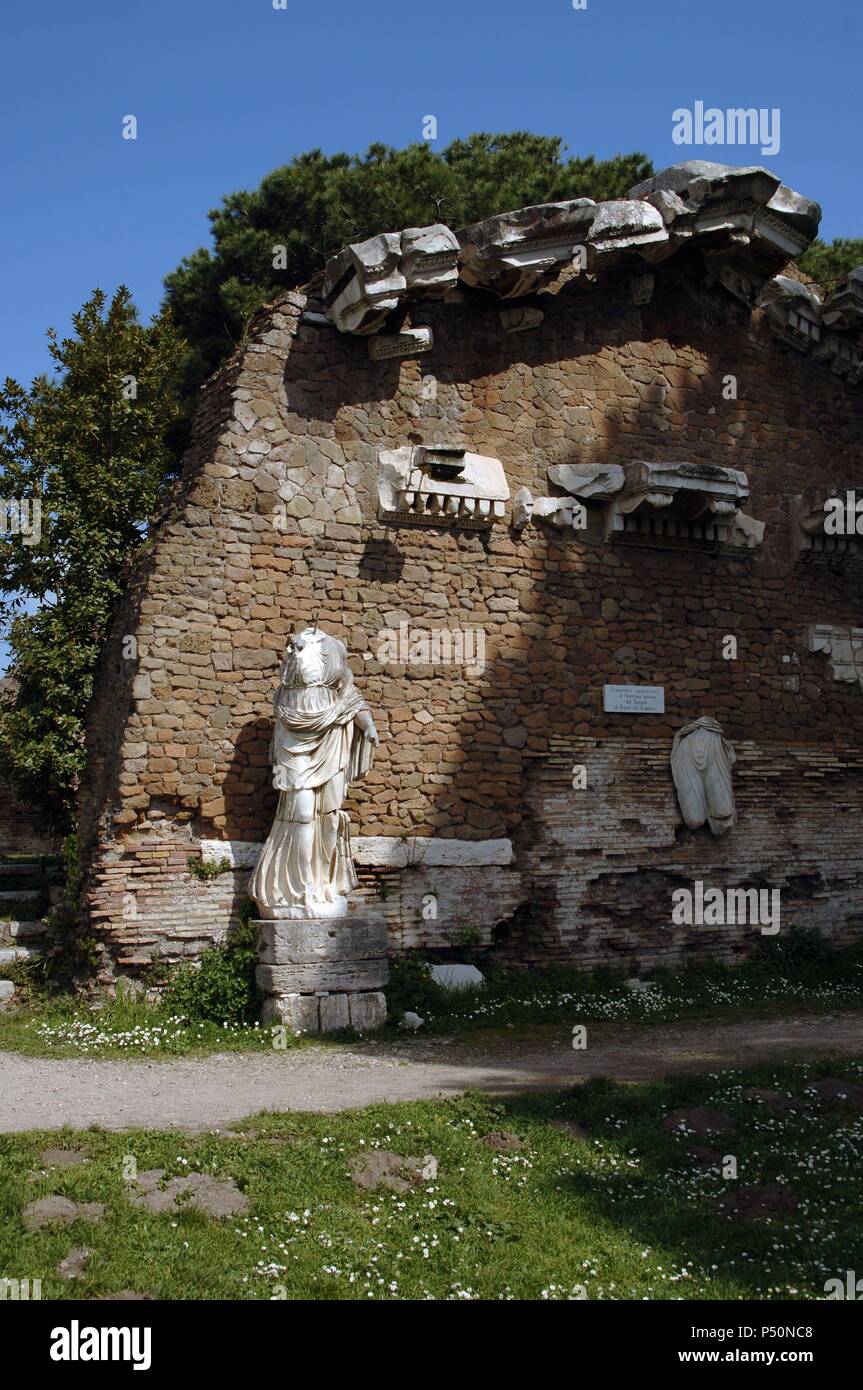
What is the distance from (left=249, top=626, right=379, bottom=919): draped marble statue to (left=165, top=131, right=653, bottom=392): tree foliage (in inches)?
345

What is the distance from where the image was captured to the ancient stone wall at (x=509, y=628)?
10891 millimetres

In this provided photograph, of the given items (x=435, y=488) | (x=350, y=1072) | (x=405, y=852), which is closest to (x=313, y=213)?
(x=435, y=488)

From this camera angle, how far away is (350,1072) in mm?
8758

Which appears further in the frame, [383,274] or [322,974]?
[383,274]

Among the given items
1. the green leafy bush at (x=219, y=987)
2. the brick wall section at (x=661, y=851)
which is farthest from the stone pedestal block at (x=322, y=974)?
the brick wall section at (x=661, y=851)

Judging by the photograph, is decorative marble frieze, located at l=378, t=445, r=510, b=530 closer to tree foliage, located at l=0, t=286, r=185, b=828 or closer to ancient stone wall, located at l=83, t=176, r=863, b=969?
ancient stone wall, located at l=83, t=176, r=863, b=969

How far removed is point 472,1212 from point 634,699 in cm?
738

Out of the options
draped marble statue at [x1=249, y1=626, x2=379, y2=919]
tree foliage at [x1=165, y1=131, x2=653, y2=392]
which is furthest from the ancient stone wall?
tree foliage at [x1=165, y1=131, x2=653, y2=392]

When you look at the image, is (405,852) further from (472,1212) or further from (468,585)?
(472,1212)

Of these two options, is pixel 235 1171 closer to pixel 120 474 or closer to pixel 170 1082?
pixel 170 1082

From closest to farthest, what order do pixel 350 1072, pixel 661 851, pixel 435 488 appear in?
pixel 350 1072 → pixel 435 488 → pixel 661 851

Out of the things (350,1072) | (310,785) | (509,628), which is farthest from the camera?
(509,628)

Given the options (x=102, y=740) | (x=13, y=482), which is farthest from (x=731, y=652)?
(x=13, y=482)

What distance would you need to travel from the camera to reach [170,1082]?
27.6 ft
